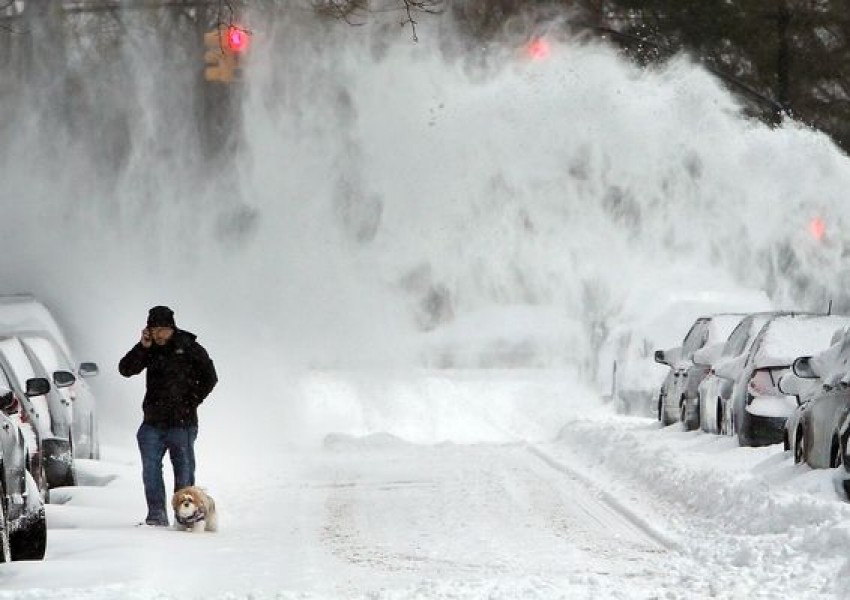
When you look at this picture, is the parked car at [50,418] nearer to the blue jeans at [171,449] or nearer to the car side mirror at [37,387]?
the blue jeans at [171,449]

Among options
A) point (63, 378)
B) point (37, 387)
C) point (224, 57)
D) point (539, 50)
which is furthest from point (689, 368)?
point (539, 50)

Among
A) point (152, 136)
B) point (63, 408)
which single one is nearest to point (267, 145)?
point (152, 136)

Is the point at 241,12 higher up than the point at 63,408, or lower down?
higher up

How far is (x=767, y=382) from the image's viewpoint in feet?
59.9

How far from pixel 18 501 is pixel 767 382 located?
912 cm

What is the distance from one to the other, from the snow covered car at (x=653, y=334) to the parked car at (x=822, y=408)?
11.9 m

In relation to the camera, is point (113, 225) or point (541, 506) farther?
point (113, 225)

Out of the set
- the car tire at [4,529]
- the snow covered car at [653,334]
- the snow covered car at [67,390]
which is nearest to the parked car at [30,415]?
the snow covered car at [67,390]

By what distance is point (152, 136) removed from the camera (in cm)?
3434

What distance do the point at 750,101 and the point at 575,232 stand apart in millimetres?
6369

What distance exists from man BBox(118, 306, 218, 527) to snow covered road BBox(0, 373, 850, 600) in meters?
0.49

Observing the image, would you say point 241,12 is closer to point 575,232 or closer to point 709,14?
point 575,232

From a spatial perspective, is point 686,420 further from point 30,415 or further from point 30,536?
point 30,536

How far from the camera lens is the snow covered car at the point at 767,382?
59.7ft
